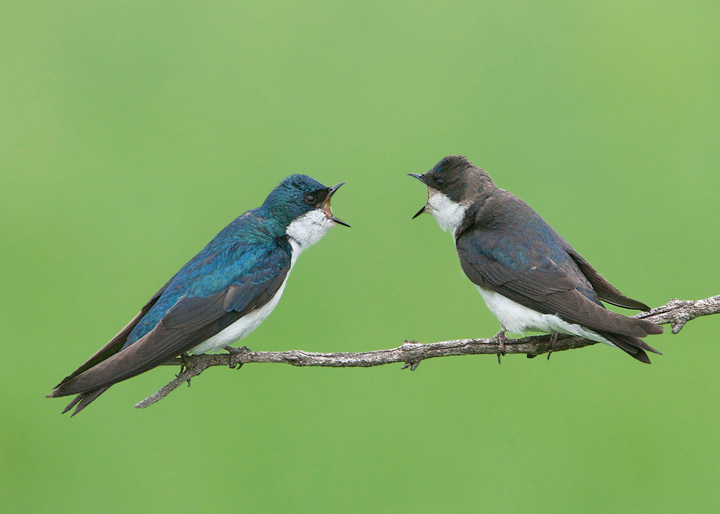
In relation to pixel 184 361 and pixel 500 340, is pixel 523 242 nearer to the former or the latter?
pixel 500 340

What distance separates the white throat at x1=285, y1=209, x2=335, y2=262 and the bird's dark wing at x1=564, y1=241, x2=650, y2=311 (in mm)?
1272

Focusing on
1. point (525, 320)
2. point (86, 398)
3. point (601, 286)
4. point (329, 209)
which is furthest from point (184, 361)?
point (601, 286)

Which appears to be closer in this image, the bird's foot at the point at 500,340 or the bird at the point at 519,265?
the bird at the point at 519,265

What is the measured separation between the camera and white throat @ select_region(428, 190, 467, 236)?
14.1 feet

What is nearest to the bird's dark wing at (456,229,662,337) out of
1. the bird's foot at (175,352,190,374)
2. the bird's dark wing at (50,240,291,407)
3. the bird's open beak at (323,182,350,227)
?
the bird's open beak at (323,182,350,227)

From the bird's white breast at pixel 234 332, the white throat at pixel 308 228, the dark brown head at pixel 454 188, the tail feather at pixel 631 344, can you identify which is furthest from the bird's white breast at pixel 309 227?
the tail feather at pixel 631 344

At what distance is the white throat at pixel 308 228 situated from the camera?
3994 mm

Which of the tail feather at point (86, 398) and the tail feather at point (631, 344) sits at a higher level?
the tail feather at point (631, 344)

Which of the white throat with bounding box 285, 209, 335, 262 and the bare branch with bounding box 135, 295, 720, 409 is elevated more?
the white throat with bounding box 285, 209, 335, 262

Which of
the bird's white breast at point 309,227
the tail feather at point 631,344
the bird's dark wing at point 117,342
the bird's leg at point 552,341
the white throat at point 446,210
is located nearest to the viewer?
the tail feather at point 631,344

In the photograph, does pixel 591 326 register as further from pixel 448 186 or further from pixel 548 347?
pixel 448 186

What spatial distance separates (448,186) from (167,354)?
1881mm

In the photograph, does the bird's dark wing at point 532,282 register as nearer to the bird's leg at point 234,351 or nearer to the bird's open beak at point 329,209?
the bird's open beak at point 329,209

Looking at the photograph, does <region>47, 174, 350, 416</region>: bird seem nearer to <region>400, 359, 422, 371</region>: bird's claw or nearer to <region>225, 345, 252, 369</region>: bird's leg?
<region>225, 345, 252, 369</region>: bird's leg
